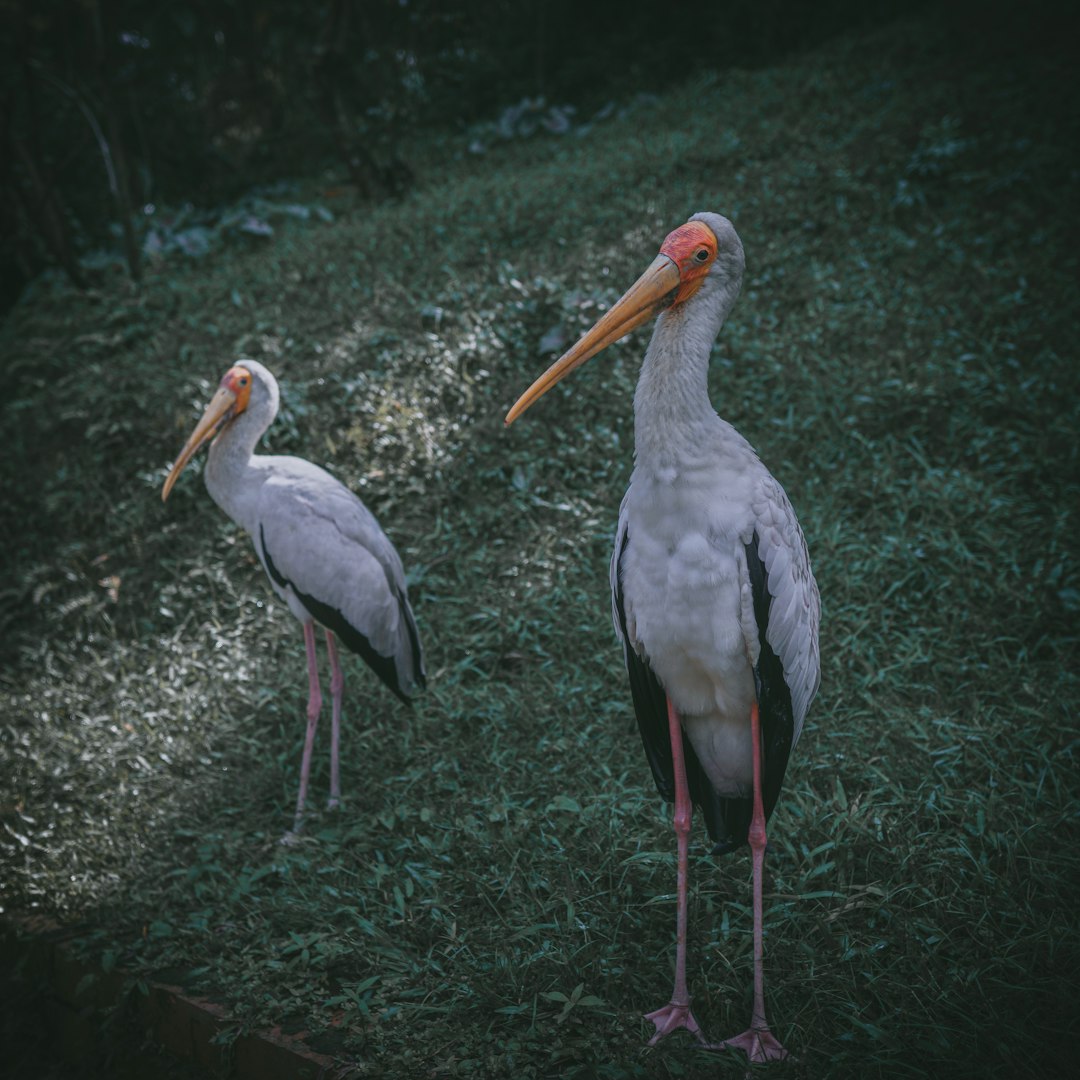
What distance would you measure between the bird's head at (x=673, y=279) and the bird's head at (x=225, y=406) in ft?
6.74

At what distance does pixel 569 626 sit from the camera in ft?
12.3

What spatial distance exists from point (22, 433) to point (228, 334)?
145 cm

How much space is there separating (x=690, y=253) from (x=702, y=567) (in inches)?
28.9

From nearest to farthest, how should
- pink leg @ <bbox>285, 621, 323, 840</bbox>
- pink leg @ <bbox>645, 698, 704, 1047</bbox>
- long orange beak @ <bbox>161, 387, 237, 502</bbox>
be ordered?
pink leg @ <bbox>645, 698, 704, 1047</bbox> < pink leg @ <bbox>285, 621, 323, 840</bbox> < long orange beak @ <bbox>161, 387, 237, 502</bbox>

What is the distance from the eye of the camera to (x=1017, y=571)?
3.59 m

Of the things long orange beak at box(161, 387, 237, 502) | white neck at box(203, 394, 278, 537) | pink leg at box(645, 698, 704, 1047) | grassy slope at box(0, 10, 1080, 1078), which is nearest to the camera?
pink leg at box(645, 698, 704, 1047)

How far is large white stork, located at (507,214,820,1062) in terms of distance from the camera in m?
2.05

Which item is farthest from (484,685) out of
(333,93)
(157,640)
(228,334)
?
(333,93)

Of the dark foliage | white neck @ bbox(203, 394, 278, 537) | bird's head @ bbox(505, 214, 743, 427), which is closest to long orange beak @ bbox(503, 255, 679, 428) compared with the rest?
bird's head @ bbox(505, 214, 743, 427)

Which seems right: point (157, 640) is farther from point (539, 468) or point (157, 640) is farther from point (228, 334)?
point (228, 334)

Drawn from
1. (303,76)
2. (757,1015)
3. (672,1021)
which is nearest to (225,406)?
(672,1021)

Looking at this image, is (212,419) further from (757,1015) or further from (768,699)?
(757,1015)

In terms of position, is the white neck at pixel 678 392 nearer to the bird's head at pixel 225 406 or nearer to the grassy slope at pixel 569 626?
the grassy slope at pixel 569 626

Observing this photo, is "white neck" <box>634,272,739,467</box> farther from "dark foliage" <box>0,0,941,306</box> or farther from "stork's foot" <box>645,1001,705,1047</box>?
"dark foliage" <box>0,0,941,306</box>
